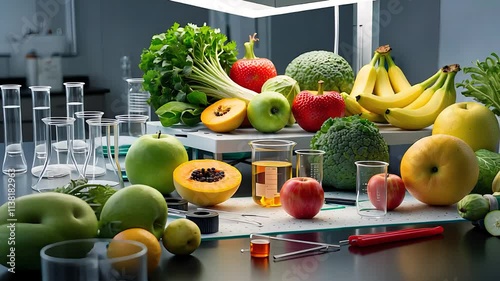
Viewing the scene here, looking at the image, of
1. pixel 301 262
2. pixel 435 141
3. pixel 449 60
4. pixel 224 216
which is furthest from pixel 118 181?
pixel 449 60

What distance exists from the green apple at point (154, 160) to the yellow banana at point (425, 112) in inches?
25.5

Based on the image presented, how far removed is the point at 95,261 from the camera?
33.1 inches

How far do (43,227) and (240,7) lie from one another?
93 centimetres

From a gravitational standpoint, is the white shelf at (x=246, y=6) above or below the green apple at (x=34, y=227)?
above

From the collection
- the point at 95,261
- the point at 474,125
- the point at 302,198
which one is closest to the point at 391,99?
the point at 474,125

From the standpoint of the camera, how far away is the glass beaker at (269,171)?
5.64ft

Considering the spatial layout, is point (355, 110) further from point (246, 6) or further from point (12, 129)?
point (12, 129)

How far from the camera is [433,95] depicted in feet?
7.13

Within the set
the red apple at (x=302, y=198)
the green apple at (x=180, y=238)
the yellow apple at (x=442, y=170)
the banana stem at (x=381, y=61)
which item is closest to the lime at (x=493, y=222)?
the yellow apple at (x=442, y=170)

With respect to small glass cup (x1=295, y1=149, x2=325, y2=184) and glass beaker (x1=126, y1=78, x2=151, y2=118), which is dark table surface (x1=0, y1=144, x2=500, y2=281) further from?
glass beaker (x1=126, y1=78, x2=151, y2=118)

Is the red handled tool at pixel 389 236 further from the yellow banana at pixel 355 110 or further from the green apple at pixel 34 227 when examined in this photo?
the yellow banana at pixel 355 110

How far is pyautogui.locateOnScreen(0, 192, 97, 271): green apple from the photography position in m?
1.17

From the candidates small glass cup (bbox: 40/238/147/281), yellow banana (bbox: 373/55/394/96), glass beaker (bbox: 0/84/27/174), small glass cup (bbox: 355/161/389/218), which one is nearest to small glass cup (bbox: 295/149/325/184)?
small glass cup (bbox: 355/161/389/218)

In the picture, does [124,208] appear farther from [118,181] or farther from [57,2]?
[57,2]
